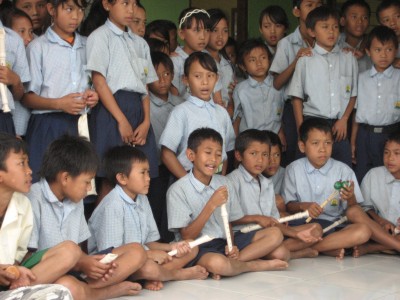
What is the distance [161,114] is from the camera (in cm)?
490

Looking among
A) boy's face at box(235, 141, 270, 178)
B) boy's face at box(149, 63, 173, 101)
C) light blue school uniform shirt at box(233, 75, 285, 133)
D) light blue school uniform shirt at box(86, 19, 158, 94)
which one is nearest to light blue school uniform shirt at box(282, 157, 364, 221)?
boy's face at box(235, 141, 270, 178)

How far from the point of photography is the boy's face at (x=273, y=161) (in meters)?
5.05

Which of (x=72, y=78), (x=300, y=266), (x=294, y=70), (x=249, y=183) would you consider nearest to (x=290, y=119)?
(x=294, y=70)

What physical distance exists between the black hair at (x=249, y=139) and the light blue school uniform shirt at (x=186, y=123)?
10 centimetres

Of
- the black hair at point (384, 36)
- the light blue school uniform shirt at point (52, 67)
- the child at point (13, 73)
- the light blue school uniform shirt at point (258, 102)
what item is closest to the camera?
the child at point (13, 73)

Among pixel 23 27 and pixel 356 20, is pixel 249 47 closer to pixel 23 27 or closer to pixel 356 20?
pixel 356 20

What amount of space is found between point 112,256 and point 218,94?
1.72 meters

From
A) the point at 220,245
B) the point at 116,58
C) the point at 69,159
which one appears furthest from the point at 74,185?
the point at 220,245

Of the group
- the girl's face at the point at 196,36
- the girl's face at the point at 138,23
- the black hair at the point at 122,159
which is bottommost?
the black hair at the point at 122,159

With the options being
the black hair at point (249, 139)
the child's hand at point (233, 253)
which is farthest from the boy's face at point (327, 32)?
the child's hand at point (233, 253)

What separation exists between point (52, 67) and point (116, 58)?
0.35m

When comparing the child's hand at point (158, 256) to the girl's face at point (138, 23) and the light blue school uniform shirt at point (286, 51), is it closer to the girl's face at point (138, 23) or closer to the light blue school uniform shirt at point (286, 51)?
the girl's face at point (138, 23)

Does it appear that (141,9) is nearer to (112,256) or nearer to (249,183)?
(249,183)

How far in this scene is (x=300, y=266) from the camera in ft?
14.9
